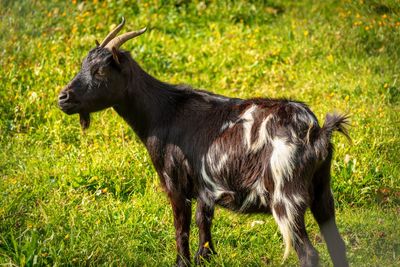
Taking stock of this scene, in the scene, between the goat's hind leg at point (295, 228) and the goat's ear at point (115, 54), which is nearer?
the goat's hind leg at point (295, 228)

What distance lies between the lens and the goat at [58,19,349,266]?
496 cm

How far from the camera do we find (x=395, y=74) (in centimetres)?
893

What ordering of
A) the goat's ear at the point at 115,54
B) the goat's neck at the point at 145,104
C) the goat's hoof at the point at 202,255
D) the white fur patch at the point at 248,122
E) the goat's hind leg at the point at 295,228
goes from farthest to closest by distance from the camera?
the goat's neck at the point at 145,104 < the goat's hoof at the point at 202,255 < the goat's ear at the point at 115,54 < the white fur patch at the point at 248,122 < the goat's hind leg at the point at 295,228

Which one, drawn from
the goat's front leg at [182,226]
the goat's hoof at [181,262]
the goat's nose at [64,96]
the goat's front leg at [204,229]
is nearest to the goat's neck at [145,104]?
the goat's nose at [64,96]

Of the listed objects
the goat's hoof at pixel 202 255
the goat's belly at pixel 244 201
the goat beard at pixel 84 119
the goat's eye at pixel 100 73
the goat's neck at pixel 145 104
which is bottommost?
the goat's hoof at pixel 202 255

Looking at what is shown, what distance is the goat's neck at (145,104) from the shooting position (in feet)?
18.9

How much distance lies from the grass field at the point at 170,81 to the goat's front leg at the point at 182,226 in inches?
7.9

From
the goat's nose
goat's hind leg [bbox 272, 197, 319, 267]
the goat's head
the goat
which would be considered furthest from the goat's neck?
goat's hind leg [bbox 272, 197, 319, 267]

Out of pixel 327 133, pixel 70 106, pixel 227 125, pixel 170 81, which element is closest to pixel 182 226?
pixel 227 125

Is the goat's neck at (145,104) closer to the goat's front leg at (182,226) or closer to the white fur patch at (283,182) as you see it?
the goat's front leg at (182,226)

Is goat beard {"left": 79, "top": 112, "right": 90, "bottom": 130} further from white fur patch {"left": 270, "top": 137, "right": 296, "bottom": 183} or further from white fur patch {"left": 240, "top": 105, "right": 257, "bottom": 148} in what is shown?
white fur patch {"left": 270, "top": 137, "right": 296, "bottom": 183}

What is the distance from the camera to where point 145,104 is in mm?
5781

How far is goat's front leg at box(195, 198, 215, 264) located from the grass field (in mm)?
124

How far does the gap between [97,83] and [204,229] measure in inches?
54.2
